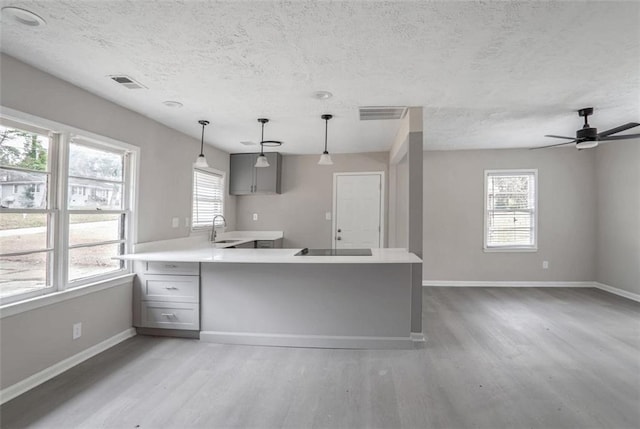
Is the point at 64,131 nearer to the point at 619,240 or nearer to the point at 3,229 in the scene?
the point at 3,229

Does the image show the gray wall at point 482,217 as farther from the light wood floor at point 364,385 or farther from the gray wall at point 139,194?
the gray wall at point 139,194

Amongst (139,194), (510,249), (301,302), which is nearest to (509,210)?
(510,249)

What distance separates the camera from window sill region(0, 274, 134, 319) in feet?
7.13

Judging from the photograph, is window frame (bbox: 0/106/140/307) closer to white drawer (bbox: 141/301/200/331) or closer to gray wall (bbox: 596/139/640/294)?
white drawer (bbox: 141/301/200/331)

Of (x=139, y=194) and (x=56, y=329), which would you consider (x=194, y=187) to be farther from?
(x=56, y=329)

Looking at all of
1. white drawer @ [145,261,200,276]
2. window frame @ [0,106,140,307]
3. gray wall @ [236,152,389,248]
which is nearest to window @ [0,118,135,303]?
window frame @ [0,106,140,307]

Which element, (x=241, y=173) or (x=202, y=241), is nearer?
(x=202, y=241)

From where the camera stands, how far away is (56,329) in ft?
8.19

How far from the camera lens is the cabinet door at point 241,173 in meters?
5.56

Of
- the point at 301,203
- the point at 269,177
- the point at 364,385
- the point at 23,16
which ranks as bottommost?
the point at 364,385

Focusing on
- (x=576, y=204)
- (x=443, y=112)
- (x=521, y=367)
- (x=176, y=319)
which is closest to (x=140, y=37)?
(x=176, y=319)

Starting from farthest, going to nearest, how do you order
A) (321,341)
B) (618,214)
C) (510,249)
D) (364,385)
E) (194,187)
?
(510,249), (618,214), (194,187), (321,341), (364,385)

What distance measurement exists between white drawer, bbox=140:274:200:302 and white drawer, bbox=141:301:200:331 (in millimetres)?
61

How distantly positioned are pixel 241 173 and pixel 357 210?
215cm
